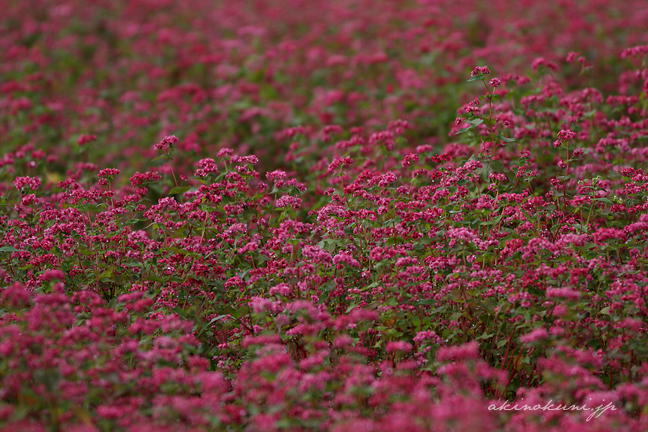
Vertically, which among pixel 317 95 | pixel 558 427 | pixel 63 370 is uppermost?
pixel 317 95

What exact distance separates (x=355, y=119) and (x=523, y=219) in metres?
4.71

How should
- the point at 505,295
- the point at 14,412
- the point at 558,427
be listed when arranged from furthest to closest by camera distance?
the point at 505,295
the point at 558,427
the point at 14,412

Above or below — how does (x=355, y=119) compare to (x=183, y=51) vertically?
below

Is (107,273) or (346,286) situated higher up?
(107,273)

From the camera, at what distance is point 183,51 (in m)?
10.9

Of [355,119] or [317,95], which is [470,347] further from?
[317,95]

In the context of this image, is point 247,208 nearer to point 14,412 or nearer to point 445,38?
point 14,412

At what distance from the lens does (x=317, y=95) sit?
357 inches

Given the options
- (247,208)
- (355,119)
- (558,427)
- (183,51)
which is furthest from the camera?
(183,51)

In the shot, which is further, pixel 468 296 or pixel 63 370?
pixel 468 296

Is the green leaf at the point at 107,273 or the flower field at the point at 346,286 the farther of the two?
the green leaf at the point at 107,273

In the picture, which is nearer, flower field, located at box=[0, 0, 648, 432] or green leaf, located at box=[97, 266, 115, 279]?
flower field, located at box=[0, 0, 648, 432]

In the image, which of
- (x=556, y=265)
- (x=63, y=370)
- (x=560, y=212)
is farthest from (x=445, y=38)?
(x=63, y=370)

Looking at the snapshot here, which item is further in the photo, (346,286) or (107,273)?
(107,273)
